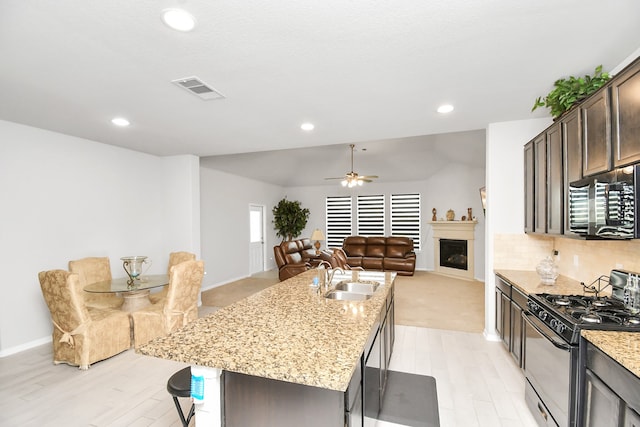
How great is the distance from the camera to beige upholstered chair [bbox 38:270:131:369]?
9.45ft

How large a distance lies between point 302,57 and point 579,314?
2.45 metres

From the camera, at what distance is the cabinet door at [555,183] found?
2.40 metres

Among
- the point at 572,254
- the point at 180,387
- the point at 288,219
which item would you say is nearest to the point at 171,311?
the point at 180,387

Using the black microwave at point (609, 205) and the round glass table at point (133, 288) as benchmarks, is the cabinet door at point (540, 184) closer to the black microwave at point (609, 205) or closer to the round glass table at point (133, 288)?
the black microwave at point (609, 205)

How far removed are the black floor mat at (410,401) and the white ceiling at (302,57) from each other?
269 cm

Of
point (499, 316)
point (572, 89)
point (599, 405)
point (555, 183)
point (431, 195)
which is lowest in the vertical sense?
point (499, 316)

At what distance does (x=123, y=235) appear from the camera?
456 cm

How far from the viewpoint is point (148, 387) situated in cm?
267

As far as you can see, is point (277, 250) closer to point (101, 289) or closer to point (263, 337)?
point (101, 289)

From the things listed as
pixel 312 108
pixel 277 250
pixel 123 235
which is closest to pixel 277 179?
pixel 277 250

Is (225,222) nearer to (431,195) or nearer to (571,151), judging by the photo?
(431,195)

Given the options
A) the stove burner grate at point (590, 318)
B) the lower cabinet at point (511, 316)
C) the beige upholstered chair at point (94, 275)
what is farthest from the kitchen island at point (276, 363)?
the beige upholstered chair at point (94, 275)

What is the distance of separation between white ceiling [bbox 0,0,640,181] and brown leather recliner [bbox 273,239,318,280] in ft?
12.7

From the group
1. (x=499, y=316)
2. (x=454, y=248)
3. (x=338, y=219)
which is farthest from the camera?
(x=338, y=219)
